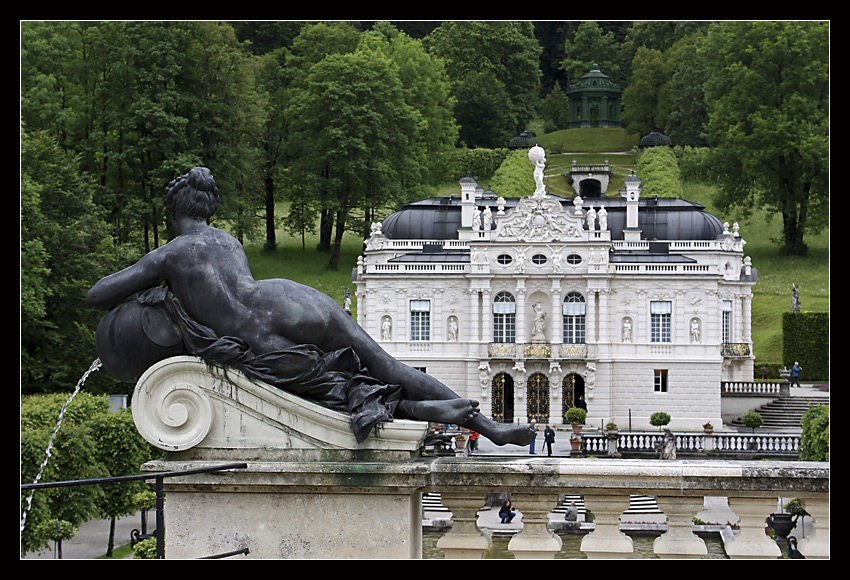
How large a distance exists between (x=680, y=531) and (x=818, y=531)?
0.72 metres

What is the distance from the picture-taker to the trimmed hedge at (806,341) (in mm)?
Answer: 58156

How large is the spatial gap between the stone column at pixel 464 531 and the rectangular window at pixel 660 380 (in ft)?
154

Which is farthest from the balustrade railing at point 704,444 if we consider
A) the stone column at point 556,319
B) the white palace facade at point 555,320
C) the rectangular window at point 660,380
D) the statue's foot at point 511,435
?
the statue's foot at point 511,435

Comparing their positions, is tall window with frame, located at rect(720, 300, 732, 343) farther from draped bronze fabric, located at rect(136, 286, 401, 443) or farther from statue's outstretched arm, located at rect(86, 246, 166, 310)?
statue's outstretched arm, located at rect(86, 246, 166, 310)

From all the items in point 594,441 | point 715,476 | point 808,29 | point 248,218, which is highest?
point 808,29

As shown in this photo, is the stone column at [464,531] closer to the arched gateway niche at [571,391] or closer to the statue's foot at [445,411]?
the statue's foot at [445,411]

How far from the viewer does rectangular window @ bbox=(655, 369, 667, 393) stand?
2085 inches

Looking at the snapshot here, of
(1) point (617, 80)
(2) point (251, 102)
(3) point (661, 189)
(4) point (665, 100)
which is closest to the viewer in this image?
(2) point (251, 102)

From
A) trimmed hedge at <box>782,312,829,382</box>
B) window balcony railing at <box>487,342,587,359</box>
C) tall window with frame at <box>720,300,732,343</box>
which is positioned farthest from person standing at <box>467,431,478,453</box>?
trimmed hedge at <box>782,312,829,382</box>

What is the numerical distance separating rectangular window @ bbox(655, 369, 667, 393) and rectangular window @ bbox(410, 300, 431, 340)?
9.81m

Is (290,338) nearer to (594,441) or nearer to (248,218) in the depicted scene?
(594,441)

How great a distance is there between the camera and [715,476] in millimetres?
6645

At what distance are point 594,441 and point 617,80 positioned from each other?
78.4 meters

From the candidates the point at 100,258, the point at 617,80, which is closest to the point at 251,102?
the point at 100,258
